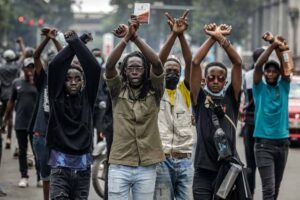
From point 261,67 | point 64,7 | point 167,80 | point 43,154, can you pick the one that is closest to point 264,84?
point 261,67

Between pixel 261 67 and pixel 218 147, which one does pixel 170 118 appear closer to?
pixel 218 147

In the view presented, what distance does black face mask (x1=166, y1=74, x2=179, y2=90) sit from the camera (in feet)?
25.8

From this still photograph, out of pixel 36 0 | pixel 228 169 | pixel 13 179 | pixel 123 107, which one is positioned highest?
pixel 36 0

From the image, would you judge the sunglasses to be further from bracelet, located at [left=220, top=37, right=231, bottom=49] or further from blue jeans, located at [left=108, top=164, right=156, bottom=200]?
blue jeans, located at [left=108, top=164, right=156, bottom=200]

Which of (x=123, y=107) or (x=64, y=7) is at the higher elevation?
(x=64, y=7)

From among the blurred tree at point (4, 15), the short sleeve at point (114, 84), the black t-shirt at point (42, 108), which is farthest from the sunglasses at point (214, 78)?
the blurred tree at point (4, 15)

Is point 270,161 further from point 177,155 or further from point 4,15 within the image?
point 4,15

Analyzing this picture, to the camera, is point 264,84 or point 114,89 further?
point 264,84

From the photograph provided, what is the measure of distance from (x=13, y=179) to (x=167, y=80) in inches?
224

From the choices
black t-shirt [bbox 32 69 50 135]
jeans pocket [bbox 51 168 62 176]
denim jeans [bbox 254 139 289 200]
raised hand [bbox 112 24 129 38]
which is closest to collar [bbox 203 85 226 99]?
raised hand [bbox 112 24 129 38]

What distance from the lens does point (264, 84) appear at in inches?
366

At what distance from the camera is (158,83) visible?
23.3ft

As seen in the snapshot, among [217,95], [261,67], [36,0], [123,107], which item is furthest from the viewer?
[36,0]

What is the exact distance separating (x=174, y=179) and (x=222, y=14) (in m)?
54.0
